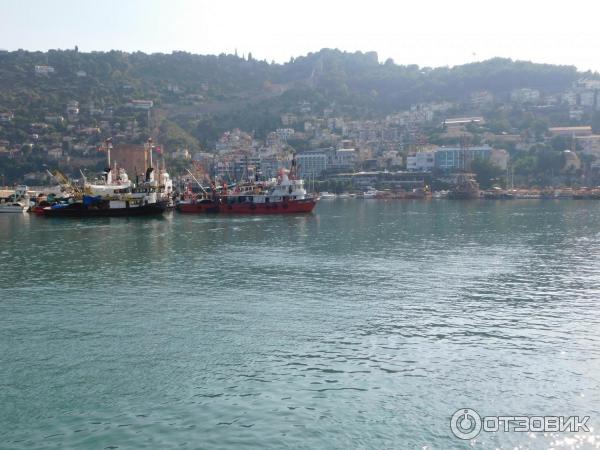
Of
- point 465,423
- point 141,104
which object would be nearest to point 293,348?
point 465,423

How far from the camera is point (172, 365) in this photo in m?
15.5

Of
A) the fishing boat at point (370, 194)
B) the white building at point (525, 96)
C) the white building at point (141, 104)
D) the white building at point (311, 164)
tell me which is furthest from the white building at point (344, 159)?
the white building at point (525, 96)

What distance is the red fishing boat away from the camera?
70.8m

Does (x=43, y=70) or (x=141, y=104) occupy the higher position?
(x=43, y=70)

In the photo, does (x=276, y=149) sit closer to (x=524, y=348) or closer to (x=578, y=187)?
(x=578, y=187)

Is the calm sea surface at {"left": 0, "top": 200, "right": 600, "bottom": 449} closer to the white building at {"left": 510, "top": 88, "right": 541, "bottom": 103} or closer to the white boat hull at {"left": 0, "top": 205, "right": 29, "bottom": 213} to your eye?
the white boat hull at {"left": 0, "top": 205, "right": 29, "bottom": 213}

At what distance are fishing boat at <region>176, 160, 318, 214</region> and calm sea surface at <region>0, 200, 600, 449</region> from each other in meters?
36.1

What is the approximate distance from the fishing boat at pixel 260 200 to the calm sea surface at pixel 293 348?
36.1 metres

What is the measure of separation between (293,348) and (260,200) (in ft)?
186

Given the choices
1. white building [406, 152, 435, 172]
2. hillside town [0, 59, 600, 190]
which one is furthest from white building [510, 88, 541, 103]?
white building [406, 152, 435, 172]

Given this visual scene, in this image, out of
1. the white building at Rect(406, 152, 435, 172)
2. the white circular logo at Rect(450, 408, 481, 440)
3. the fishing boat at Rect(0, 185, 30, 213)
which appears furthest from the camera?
the white building at Rect(406, 152, 435, 172)

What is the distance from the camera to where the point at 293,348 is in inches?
664

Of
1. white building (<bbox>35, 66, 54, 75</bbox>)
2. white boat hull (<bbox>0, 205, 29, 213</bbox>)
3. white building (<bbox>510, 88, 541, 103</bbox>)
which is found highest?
white building (<bbox>35, 66, 54, 75</bbox>)

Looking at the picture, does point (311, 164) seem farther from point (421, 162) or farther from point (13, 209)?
point (13, 209)
